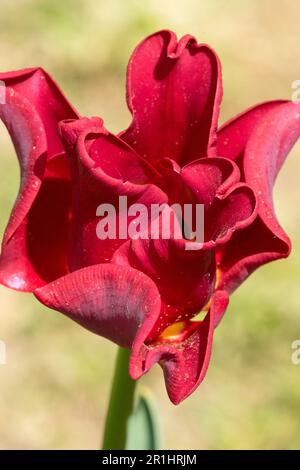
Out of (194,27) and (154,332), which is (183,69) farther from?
(194,27)

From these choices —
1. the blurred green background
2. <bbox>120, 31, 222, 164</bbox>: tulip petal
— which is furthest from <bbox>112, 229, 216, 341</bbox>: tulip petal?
the blurred green background

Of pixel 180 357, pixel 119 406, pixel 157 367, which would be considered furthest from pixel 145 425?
pixel 157 367

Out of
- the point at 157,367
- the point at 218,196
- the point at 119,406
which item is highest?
the point at 157,367

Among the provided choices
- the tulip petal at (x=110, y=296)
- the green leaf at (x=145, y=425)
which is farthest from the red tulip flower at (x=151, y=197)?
the green leaf at (x=145, y=425)

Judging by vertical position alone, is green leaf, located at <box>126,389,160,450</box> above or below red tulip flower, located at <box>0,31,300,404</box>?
below

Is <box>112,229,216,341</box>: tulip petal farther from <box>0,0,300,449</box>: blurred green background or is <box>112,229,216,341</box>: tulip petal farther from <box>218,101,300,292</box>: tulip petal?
<box>0,0,300,449</box>: blurred green background

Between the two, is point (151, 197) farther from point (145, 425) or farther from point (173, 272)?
point (145, 425)

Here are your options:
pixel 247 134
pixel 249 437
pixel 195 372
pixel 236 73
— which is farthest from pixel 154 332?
pixel 236 73
